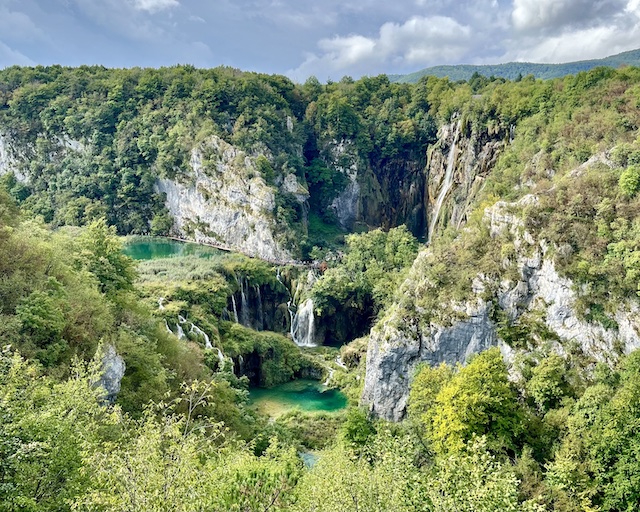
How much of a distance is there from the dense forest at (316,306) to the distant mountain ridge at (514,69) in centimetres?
7488

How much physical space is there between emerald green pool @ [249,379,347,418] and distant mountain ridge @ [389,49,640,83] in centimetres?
10817

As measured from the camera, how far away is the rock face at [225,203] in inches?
2495

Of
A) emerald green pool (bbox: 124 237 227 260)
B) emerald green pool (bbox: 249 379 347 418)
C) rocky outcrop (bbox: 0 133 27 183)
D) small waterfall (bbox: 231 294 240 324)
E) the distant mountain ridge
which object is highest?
the distant mountain ridge

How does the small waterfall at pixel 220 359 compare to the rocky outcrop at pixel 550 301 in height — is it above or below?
below

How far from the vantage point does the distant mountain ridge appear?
417ft

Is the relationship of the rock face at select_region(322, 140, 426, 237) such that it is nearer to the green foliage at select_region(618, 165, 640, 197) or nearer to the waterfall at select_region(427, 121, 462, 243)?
the waterfall at select_region(427, 121, 462, 243)

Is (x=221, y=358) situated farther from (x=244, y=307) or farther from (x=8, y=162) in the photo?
(x=8, y=162)

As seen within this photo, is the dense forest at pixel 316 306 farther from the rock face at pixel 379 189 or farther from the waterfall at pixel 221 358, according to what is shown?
the rock face at pixel 379 189

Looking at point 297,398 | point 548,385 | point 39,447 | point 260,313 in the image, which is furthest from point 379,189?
point 39,447

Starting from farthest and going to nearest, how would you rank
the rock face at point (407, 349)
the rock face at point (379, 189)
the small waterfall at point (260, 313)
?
the rock face at point (379, 189) → the small waterfall at point (260, 313) → the rock face at point (407, 349)

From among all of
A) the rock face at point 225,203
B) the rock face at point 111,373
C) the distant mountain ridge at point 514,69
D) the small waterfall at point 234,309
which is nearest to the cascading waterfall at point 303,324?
the small waterfall at point 234,309

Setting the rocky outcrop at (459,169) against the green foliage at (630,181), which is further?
the rocky outcrop at (459,169)

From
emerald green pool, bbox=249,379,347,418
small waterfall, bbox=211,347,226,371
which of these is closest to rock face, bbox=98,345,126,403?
small waterfall, bbox=211,347,226,371

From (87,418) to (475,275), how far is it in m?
25.2
